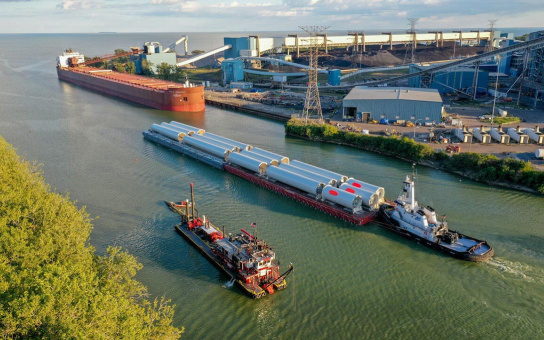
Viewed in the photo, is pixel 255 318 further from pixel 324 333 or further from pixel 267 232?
pixel 267 232

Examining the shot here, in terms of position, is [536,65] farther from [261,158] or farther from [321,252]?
[321,252]

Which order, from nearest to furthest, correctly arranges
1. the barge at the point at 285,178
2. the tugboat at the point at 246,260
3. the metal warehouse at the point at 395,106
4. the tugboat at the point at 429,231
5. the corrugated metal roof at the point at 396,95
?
the tugboat at the point at 246,260 → the tugboat at the point at 429,231 → the barge at the point at 285,178 → the metal warehouse at the point at 395,106 → the corrugated metal roof at the point at 396,95

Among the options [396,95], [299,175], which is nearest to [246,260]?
[299,175]

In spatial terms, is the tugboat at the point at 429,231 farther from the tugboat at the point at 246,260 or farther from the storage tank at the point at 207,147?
the storage tank at the point at 207,147

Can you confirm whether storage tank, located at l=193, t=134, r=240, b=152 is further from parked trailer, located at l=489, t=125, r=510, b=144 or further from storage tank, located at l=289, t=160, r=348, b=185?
parked trailer, located at l=489, t=125, r=510, b=144

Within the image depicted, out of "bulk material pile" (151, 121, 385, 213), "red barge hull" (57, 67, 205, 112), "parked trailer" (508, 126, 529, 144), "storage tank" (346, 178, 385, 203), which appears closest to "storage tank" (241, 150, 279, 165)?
"bulk material pile" (151, 121, 385, 213)

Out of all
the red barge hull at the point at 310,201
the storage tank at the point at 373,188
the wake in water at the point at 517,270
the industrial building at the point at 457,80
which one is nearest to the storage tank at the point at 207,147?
the red barge hull at the point at 310,201
